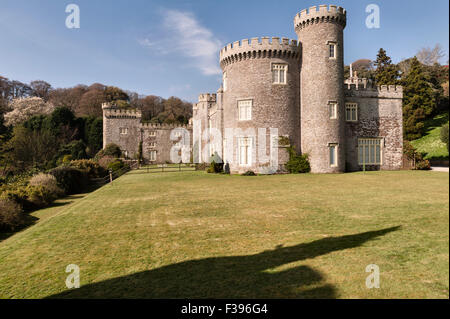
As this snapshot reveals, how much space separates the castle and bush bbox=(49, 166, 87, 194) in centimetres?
1246

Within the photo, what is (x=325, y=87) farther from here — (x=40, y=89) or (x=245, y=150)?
(x=40, y=89)

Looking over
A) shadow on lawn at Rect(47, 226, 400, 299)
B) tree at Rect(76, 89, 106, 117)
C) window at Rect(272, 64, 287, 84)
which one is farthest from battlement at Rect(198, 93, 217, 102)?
tree at Rect(76, 89, 106, 117)

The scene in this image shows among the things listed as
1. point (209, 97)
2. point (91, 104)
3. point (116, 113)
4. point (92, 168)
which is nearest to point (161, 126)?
point (116, 113)

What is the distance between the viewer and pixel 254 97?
23.7 metres

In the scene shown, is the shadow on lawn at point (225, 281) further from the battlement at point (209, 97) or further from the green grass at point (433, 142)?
the battlement at point (209, 97)

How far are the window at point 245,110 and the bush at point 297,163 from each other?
4704 millimetres

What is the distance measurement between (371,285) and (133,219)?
7.01m

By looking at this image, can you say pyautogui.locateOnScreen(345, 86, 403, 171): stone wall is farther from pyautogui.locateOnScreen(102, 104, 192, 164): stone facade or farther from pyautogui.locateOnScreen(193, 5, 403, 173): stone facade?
pyautogui.locateOnScreen(102, 104, 192, 164): stone facade

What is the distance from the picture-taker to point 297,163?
76.6 feet

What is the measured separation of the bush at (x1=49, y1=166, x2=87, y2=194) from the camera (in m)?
17.8

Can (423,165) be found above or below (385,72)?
below

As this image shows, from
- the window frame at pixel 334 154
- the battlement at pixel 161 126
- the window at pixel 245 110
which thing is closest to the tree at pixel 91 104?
the battlement at pixel 161 126

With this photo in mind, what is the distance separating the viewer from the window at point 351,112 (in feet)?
82.3

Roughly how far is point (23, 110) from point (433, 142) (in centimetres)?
6788
